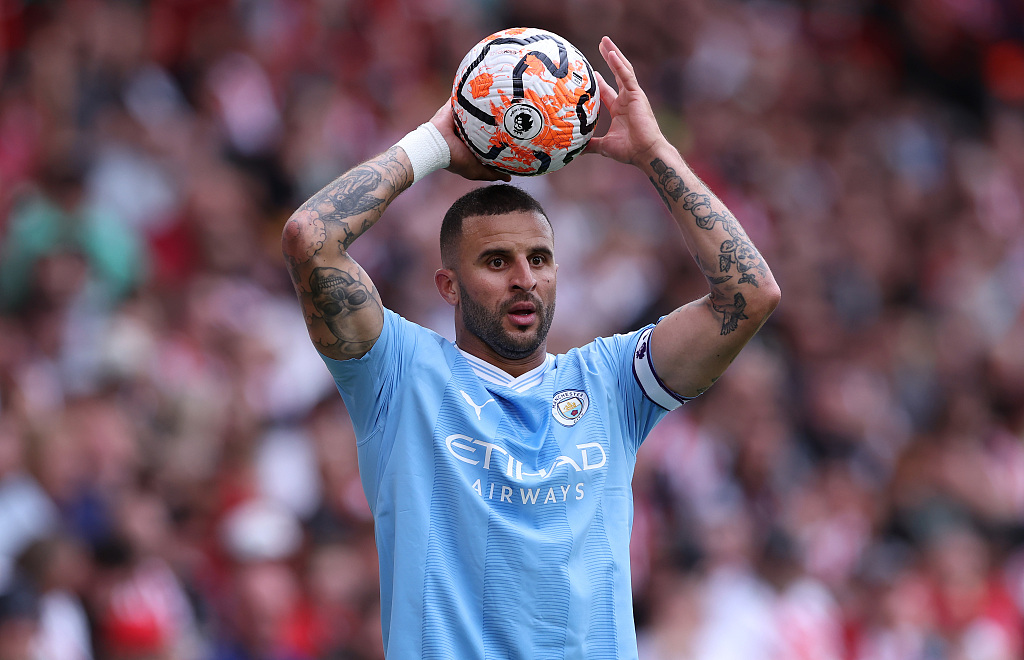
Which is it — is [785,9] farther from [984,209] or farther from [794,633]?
[794,633]

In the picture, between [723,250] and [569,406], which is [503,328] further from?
[723,250]

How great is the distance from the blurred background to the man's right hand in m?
3.71

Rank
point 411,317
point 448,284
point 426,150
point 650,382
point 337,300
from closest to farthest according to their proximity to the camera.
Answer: point 337,300 → point 426,150 → point 650,382 → point 448,284 → point 411,317

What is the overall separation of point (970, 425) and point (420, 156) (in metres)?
7.62

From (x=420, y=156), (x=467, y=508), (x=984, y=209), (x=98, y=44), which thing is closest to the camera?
(x=467, y=508)

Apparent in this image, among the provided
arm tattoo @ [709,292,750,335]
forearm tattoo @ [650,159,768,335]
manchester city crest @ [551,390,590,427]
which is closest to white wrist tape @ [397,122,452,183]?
forearm tattoo @ [650,159,768,335]

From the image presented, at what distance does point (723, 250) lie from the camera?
398cm

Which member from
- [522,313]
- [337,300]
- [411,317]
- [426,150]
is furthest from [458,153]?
[411,317]

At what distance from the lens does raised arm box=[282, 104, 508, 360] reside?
12.0ft

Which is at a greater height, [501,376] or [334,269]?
[334,269]

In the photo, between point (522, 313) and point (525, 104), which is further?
point (522, 313)

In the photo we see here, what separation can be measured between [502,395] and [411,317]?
4976 mm

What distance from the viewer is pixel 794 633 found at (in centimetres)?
806

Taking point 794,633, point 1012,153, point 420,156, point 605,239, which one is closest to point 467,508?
point 420,156
